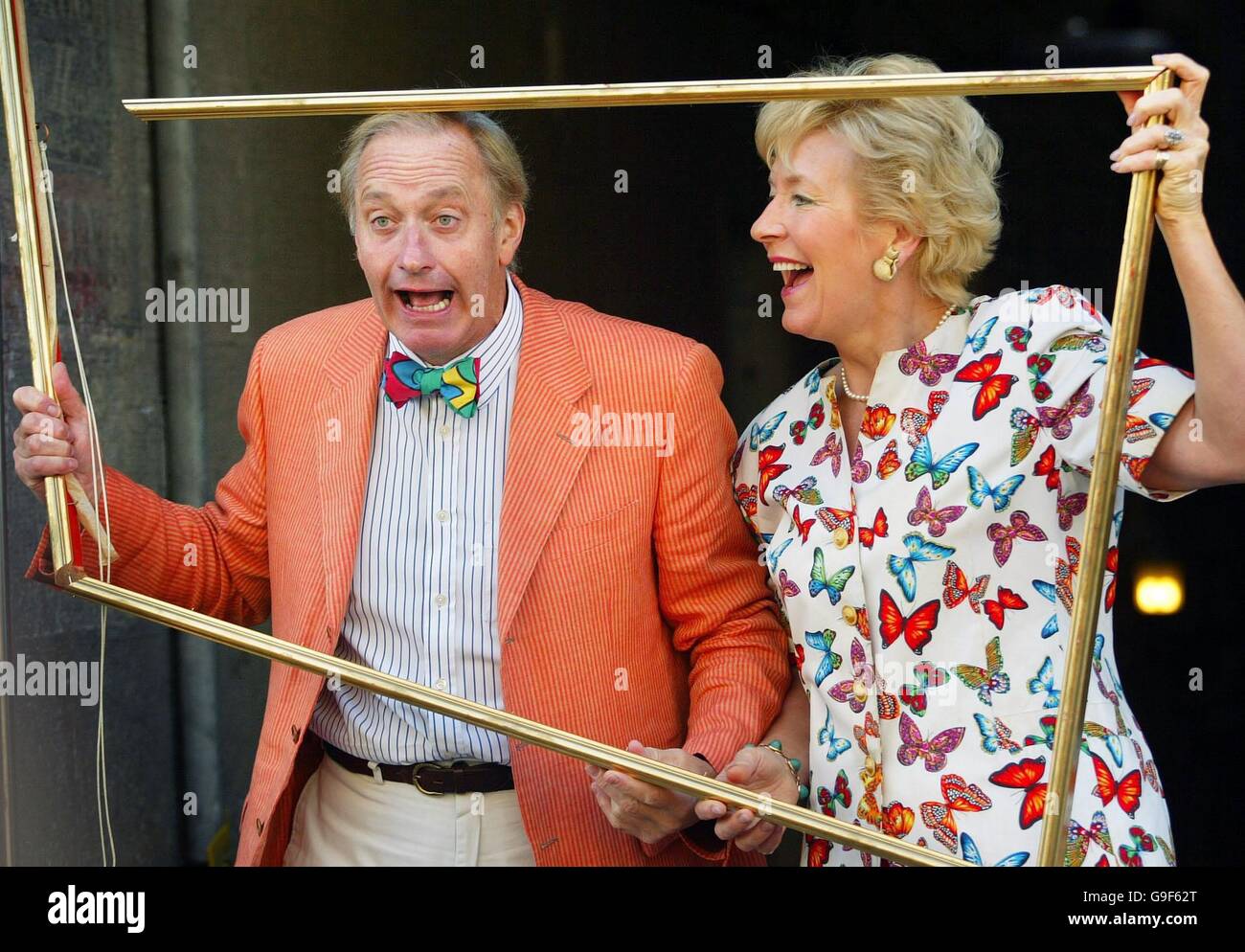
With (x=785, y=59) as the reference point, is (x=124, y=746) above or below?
below

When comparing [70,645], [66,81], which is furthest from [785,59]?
[70,645]

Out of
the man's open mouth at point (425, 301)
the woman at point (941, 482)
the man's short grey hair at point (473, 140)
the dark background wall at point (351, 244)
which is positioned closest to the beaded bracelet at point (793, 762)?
the woman at point (941, 482)

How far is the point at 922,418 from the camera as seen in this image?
2.30 metres

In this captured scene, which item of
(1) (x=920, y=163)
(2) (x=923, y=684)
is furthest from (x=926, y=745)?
(1) (x=920, y=163)

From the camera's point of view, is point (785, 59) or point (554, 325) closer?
point (554, 325)

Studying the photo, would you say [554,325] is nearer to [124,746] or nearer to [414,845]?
[414,845]

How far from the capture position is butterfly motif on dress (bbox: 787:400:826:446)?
248cm

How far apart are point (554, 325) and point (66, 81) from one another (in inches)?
59.5

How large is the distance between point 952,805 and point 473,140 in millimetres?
1426

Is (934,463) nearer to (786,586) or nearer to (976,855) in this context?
(786,586)

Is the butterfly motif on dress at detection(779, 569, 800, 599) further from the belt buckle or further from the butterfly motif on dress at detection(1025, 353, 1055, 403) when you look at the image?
the belt buckle

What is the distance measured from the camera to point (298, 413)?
2.58m

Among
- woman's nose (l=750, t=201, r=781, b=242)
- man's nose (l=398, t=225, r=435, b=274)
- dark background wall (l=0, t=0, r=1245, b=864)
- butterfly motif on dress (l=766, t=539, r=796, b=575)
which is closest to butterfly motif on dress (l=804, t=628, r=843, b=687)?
butterfly motif on dress (l=766, t=539, r=796, b=575)

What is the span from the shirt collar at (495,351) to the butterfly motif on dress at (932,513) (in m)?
0.80
